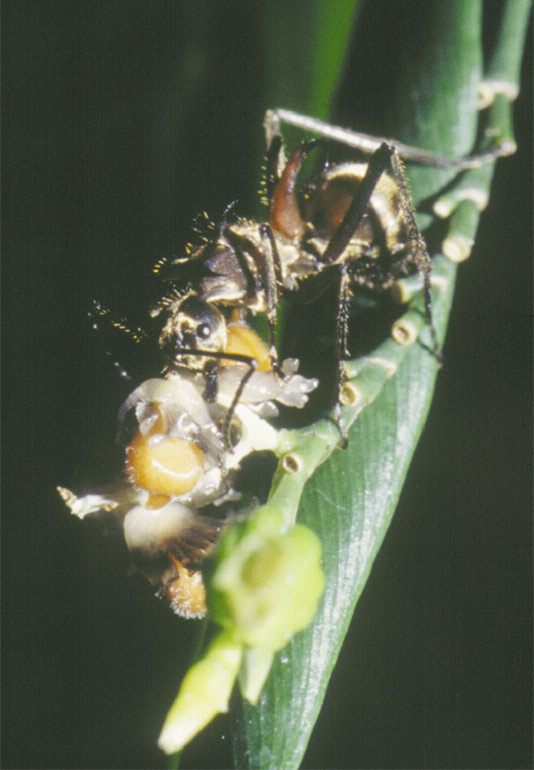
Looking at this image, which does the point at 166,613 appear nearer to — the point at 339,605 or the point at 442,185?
the point at 339,605

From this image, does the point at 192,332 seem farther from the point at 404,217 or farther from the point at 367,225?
the point at 367,225

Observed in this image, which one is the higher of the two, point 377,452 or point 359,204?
point 359,204

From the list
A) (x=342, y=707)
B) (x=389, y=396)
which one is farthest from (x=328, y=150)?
(x=342, y=707)

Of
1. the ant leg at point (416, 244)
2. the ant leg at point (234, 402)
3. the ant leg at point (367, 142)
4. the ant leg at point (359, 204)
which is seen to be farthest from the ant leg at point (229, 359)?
the ant leg at point (367, 142)

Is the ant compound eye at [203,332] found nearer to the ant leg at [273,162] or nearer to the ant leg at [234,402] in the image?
the ant leg at [234,402]

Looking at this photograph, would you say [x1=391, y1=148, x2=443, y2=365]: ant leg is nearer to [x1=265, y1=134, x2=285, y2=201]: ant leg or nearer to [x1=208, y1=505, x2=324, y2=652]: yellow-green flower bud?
[x1=265, y1=134, x2=285, y2=201]: ant leg

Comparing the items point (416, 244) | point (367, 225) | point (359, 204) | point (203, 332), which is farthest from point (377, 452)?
point (367, 225)

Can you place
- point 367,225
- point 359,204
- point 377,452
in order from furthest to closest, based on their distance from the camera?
point 367,225 < point 359,204 < point 377,452
